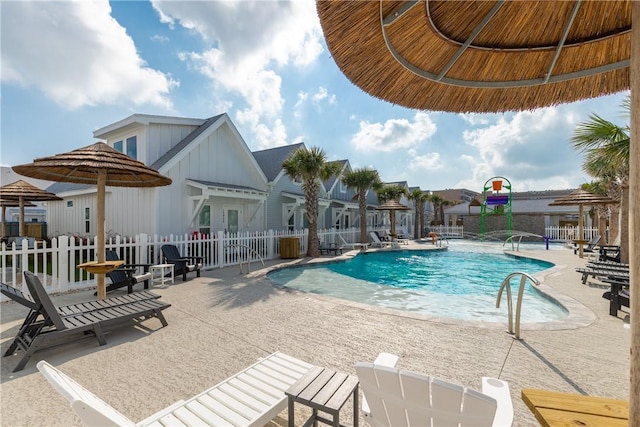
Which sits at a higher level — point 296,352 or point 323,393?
point 323,393

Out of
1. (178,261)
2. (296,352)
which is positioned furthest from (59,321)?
(178,261)

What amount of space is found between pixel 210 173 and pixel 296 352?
39.0 ft

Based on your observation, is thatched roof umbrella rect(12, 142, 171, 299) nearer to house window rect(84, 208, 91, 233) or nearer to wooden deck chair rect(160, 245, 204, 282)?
wooden deck chair rect(160, 245, 204, 282)

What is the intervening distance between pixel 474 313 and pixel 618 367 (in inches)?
134

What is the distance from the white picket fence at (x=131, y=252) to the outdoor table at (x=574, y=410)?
7646 millimetres

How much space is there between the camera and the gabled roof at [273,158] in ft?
60.6

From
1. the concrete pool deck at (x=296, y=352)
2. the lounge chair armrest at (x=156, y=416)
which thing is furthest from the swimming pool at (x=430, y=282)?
the lounge chair armrest at (x=156, y=416)

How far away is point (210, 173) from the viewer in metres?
13.9

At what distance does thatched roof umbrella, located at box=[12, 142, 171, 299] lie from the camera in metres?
5.32

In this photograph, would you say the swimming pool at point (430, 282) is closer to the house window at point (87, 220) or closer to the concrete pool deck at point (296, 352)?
the concrete pool deck at point (296, 352)

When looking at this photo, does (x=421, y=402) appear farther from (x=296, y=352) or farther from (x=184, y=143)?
(x=184, y=143)

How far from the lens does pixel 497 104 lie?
3.10 meters

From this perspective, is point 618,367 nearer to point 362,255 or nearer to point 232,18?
point 232,18

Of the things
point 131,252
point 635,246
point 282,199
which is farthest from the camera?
point 282,199
